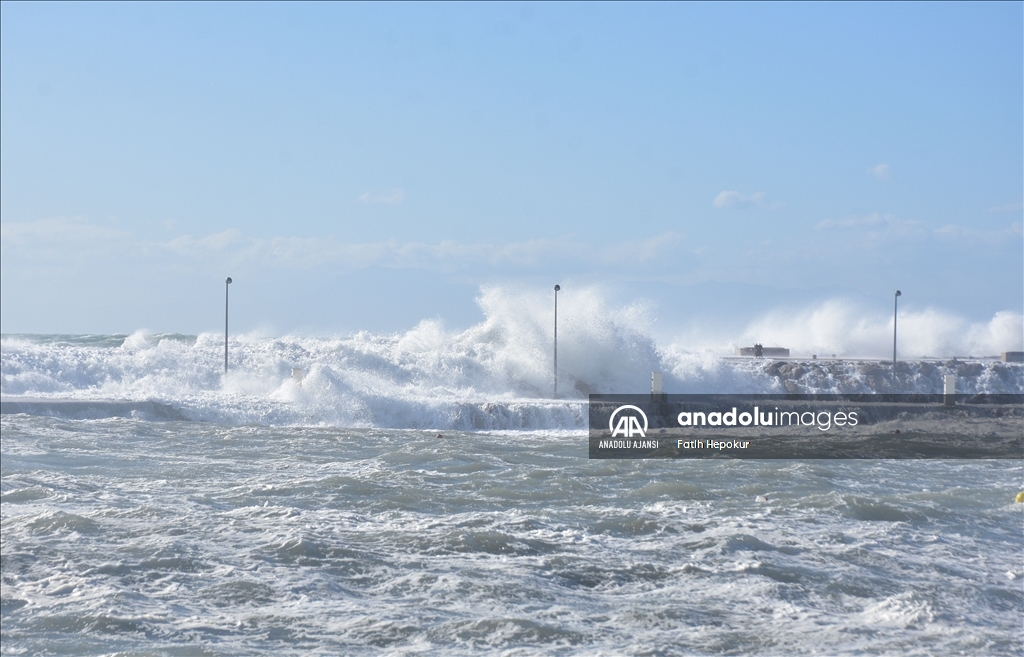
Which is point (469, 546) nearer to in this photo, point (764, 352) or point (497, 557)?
point (497, 557)

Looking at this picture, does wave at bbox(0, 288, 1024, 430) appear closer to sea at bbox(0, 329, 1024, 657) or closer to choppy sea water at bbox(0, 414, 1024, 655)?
sea at bbox(0, 329, 1024, 657)

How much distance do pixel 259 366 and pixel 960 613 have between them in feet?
74.0

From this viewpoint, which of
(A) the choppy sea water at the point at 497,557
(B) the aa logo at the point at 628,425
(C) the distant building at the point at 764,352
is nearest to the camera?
(A) the choppy sea water at the point at 497,557

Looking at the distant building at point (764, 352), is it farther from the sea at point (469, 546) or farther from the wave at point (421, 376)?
the sea at point (469, 546)

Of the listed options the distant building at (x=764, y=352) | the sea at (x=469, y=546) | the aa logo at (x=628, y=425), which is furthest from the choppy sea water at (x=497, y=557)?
the distant building at (x=764, y=352)

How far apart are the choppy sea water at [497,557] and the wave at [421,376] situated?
7.40m

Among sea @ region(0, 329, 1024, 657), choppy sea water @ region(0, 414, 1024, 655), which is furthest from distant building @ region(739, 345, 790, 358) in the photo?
choppy sea water @ region(0, 414, 1024, 655)

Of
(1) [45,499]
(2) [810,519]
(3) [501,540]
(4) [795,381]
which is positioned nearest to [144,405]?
(1) [45,499]

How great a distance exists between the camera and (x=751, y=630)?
713 centimetres

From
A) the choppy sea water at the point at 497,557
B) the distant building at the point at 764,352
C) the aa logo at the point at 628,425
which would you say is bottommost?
the choppy sea water at the point at 497,557

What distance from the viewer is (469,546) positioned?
9375mm

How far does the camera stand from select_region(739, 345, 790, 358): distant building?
4147 centimetres

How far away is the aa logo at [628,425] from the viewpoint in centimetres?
1972

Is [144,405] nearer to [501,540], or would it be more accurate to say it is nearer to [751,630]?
[501,540]
